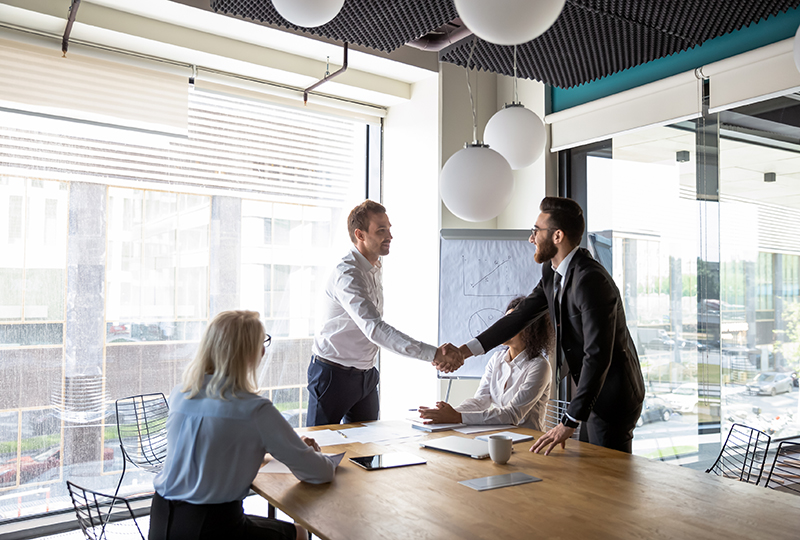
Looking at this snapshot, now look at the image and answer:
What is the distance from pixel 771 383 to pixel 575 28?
81.9 inches

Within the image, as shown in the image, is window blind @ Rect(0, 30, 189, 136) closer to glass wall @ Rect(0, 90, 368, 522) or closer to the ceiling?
glass wall @ Rect(0, 90, 368, 522)

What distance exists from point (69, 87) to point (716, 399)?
412cm

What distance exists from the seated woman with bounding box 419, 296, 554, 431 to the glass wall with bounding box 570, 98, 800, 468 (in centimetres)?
116

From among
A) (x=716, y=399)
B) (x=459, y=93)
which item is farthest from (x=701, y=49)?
(x=716, y=399)

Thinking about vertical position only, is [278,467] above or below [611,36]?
below

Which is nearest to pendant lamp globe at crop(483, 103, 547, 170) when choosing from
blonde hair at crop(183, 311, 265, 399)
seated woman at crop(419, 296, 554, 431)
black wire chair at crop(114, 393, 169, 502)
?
seated woman at crop(419, 296, 554, 431)

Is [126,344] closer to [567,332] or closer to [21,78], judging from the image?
[21,78]

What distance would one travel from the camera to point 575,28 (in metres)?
2.98

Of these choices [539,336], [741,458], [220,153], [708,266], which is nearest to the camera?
[539,336]

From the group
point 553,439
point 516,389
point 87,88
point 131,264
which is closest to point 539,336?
point 516,389

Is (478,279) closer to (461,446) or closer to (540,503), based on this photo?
(461,446)

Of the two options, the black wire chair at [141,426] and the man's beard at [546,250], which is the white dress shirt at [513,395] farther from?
the black wire chair at [141,426]

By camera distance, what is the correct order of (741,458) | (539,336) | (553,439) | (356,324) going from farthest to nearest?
(741,458) → (356,324) → (539,336) → (553,439)

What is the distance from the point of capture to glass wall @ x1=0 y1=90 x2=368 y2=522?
3600 mm
